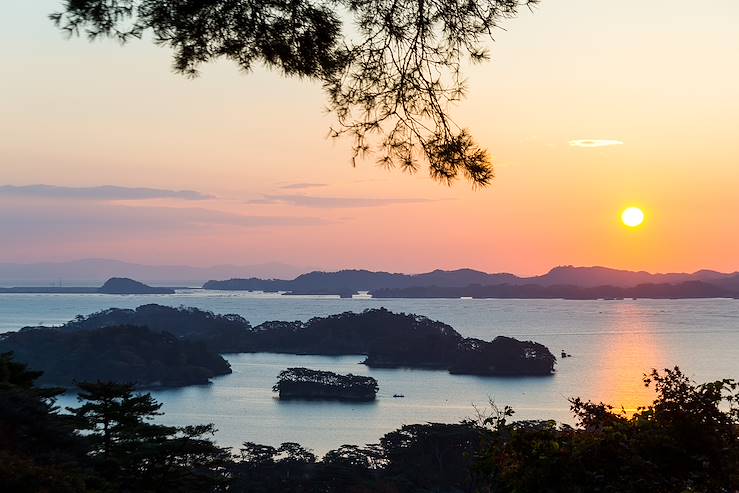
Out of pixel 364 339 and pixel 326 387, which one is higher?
pixel 364 339

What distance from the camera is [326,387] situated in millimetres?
72750

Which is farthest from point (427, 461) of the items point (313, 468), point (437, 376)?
point (437, 376)

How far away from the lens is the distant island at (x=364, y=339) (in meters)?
90.0

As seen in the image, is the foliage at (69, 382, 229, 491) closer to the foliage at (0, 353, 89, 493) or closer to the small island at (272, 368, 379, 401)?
the foliage at (0, 353, 89, 493)

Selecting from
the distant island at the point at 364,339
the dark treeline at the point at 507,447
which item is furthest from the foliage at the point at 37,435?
the distant island at the point at 364,339

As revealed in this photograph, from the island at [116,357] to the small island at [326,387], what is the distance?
44.8ft

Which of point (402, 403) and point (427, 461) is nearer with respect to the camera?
point (427, 461)

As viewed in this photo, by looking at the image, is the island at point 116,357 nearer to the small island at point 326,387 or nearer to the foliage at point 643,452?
the small island at point 326,387

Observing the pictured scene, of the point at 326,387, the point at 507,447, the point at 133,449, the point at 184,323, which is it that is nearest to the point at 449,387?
the point at 326,387

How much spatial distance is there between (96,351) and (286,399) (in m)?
25.6

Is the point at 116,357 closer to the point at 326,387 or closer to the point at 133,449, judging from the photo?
the point at 326,387

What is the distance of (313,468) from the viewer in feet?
104

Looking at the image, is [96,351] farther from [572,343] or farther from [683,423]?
[683,423]

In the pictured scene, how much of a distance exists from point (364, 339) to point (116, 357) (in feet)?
121
